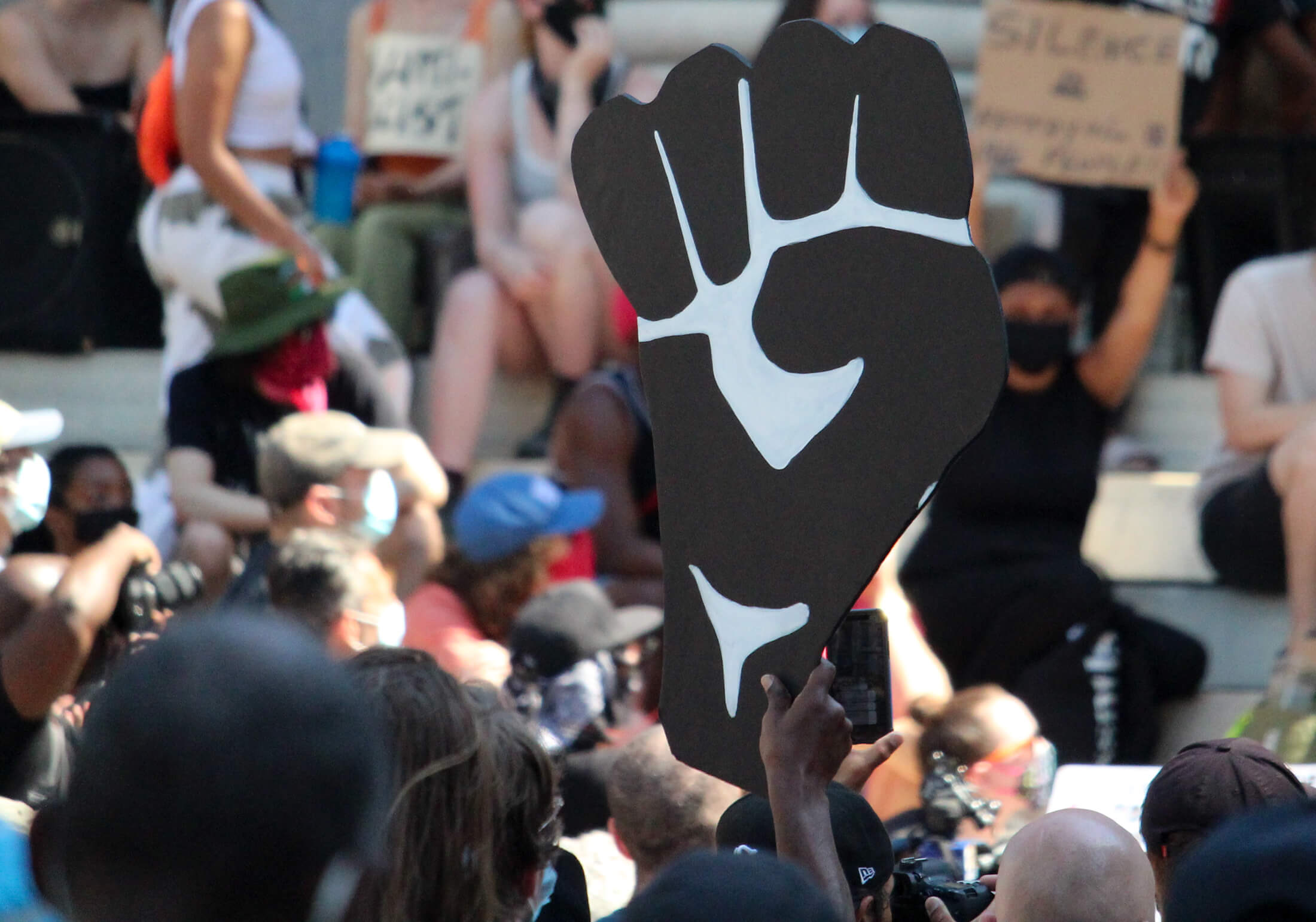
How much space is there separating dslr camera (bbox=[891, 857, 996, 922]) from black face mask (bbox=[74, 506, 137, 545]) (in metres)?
2.29

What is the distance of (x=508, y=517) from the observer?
13.0 ft

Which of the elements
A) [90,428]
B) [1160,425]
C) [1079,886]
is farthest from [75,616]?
[1160,425]

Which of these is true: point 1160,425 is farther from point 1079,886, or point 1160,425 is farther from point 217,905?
point 217,905

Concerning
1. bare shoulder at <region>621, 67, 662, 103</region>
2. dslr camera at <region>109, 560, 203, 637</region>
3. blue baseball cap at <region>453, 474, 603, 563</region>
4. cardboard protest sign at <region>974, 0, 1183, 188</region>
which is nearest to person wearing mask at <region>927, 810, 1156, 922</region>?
dslr camera at <region>109, 560, 203, 637</region>

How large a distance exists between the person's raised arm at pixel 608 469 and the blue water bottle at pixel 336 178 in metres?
1.22

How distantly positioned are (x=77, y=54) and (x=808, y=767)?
15.3 ft

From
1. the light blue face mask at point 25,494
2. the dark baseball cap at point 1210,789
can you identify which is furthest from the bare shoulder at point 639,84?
the dark baseball cap at point 1210,789

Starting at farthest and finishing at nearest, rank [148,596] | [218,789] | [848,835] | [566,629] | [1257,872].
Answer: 1. [566,629]
2. [148,596]
3. [848,835]
4. [1257,872]
5. [218,789]

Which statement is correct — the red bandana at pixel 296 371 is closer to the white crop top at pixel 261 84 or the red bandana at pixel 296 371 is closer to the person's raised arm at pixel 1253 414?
the white crop top at pixel 261 84

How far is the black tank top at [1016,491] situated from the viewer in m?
4.14

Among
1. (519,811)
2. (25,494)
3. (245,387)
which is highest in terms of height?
(519,811)

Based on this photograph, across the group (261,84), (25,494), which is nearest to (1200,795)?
(25,494)

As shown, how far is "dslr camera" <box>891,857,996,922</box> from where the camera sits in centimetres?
183

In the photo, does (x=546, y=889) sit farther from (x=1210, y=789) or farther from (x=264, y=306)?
(x=264, y=306)
